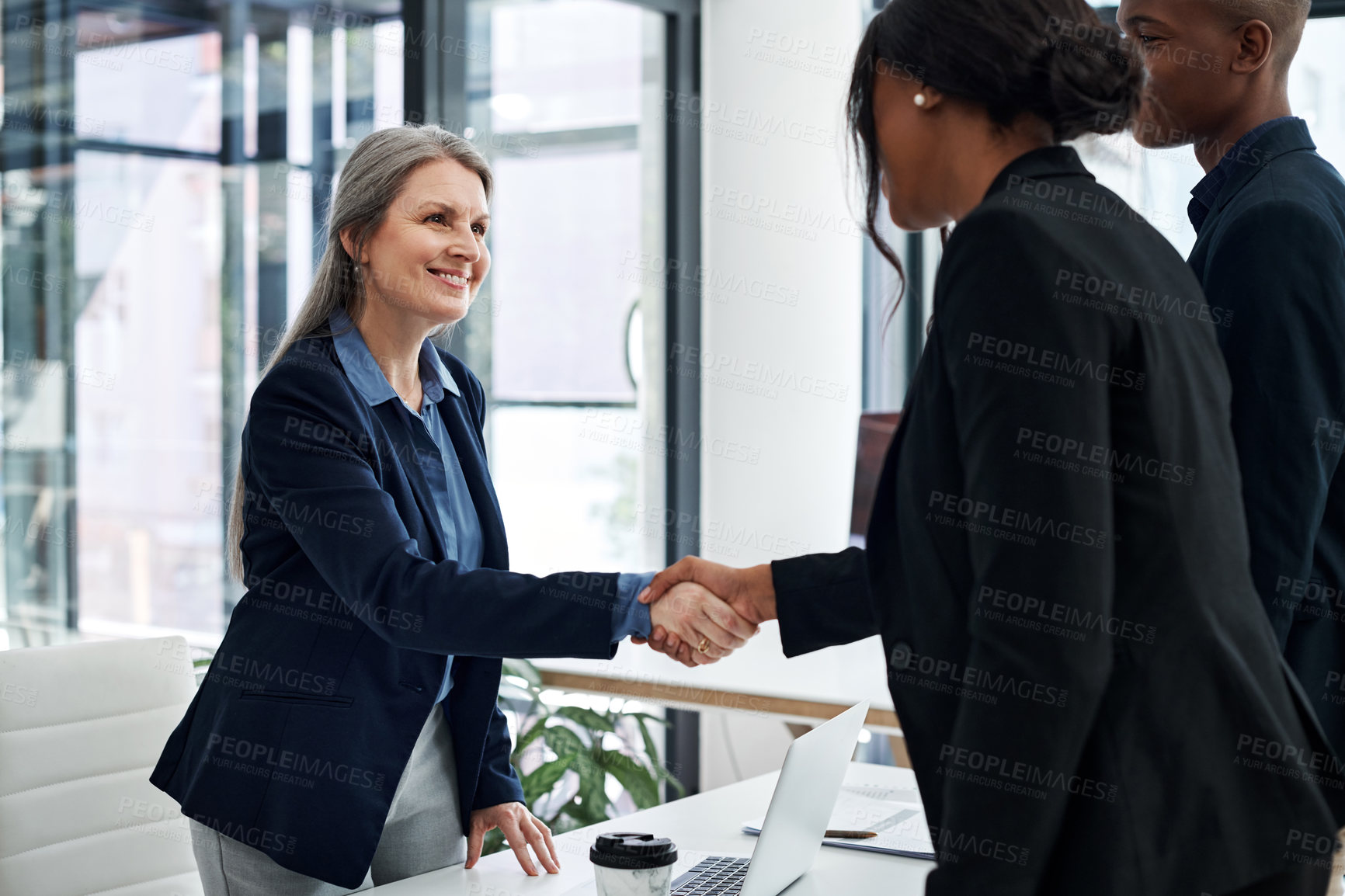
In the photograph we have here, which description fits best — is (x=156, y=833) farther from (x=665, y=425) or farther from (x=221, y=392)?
(x=221, y=392)

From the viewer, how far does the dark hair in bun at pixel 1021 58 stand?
103cm

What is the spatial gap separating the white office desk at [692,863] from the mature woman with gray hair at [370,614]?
6 cm

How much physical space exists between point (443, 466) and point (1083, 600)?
1.10m

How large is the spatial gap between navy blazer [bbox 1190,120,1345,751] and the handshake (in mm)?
651

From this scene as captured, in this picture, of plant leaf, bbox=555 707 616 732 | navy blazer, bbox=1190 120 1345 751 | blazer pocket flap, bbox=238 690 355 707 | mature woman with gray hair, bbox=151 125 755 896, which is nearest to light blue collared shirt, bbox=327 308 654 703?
mature woman with gray hair, bbox=151 125 755 896

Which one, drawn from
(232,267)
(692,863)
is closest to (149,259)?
(232,267)

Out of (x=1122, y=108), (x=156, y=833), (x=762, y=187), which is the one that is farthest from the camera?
(x=762, y=187)

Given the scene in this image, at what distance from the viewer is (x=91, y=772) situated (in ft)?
6.10

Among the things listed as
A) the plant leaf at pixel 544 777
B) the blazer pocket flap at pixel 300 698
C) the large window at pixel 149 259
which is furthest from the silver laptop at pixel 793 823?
the large window at pixel 149 259

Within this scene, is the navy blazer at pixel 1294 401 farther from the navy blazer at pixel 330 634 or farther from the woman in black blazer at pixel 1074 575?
the navy blazer at pixel 330 634

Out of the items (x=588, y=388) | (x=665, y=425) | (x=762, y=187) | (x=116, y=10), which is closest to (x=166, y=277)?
(x=116, y=10)

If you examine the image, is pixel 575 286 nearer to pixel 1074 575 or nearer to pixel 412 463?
pixel 412 463

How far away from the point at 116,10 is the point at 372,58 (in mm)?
873

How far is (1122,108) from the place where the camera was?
1.08m
